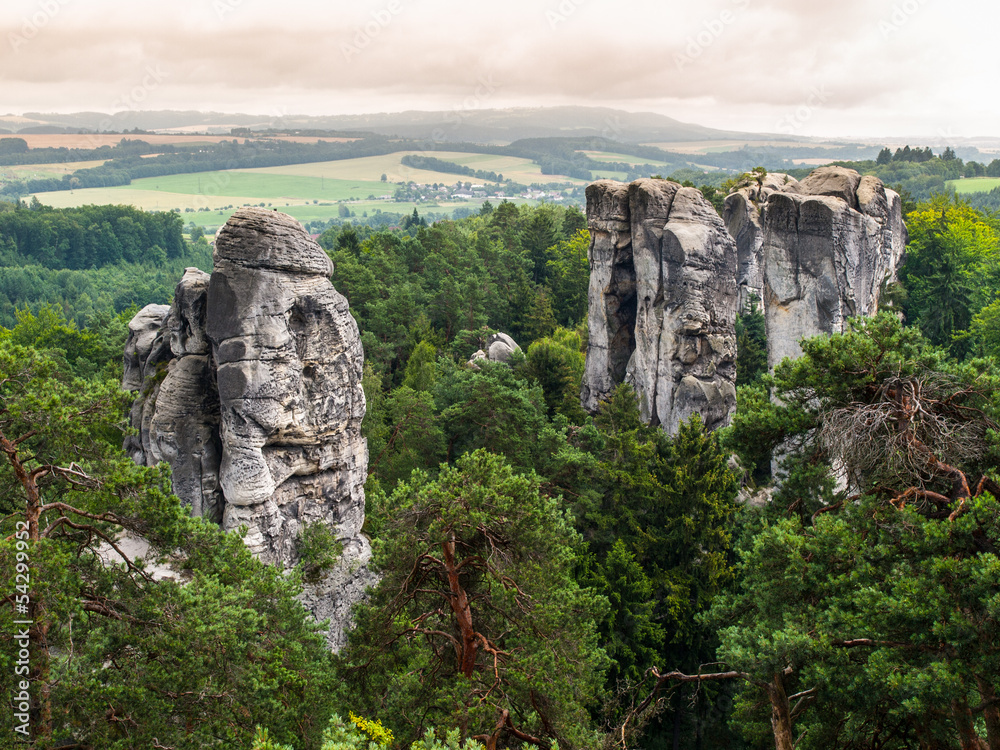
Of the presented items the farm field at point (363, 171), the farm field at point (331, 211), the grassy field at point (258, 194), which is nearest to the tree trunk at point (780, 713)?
the farm field at point (331, 211)

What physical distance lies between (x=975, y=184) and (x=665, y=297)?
95463 mm

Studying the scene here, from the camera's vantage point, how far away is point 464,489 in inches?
526

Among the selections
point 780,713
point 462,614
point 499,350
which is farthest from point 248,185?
point 780,713

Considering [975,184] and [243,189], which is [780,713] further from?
[243,189]

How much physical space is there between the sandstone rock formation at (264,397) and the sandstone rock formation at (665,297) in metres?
13.9

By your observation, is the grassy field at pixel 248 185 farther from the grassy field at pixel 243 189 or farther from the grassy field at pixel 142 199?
the grassy field at pixel 142 199

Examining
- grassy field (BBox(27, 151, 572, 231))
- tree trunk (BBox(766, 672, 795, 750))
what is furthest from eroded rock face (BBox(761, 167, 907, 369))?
grassy field (BBox(27, 151, 572, 231))

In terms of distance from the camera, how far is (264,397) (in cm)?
2016

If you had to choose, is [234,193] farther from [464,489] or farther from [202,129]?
[464,489]

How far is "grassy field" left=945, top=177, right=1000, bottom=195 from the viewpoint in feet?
324

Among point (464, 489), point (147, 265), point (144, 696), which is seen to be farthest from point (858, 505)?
point (147, 265)

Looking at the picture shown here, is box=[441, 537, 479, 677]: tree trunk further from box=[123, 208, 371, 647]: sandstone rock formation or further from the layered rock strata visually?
the layered rock strata

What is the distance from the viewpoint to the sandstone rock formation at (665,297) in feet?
100.0

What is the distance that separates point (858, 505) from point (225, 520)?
16.2 m
